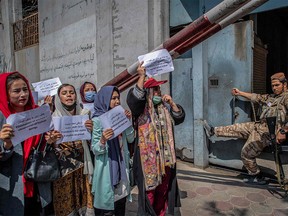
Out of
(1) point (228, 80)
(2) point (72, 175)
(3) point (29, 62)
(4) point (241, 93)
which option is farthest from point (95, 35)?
(3) point (29, 62)

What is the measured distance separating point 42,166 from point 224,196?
8.09 ft

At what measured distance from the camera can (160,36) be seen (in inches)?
142

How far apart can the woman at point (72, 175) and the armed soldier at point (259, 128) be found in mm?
2322

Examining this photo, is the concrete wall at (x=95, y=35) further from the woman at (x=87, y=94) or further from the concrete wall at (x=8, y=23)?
the concrete wall at (x=8, y=23)

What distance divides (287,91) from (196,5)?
209 centimetres

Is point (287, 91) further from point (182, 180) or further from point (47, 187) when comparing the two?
point (47, 187)

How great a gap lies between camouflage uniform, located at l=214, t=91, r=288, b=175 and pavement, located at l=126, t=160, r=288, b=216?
1.10ft

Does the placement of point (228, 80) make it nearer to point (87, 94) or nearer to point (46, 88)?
point (87, 94)

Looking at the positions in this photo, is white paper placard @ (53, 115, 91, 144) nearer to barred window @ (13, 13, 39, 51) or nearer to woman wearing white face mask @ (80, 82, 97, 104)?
woman wearing white face mask @ (80, 82, 97, 104)

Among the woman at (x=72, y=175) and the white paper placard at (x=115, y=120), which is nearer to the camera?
the white paper placard at (x=115, y=120)

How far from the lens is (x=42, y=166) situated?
1705mm

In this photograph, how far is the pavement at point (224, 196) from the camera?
109 inches

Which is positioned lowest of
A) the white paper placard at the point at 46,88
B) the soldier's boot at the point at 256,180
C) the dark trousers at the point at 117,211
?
the soldier's boot at the point at 256,180

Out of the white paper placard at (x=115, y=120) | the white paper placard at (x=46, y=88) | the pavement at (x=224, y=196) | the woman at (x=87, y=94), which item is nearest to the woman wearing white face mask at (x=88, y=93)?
the woman at (x=87, y=94)
